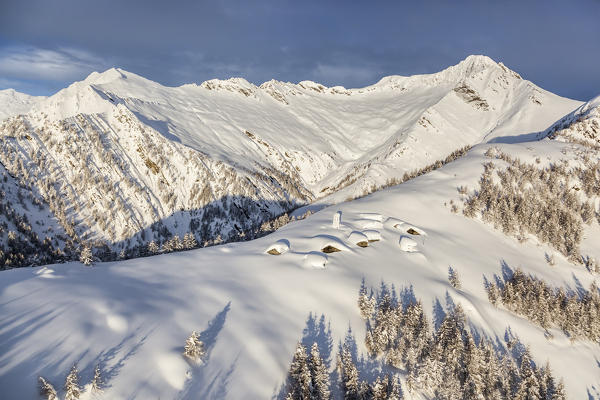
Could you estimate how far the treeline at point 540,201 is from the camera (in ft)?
199

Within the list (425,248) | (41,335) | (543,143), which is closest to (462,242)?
(425,248)

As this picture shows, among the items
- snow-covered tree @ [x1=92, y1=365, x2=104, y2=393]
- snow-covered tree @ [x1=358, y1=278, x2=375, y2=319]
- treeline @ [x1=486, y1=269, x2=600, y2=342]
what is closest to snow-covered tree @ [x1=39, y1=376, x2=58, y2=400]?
snow-covered tree @ [x1=92, y1=365, x2=104, y2=393]

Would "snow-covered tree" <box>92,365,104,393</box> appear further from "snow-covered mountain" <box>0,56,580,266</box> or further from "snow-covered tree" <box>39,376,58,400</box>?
"snow-covered mountain" <box>0,56,580,266</box>

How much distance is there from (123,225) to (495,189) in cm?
12140

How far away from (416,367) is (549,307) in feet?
95.3

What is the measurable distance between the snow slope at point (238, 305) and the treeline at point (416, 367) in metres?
1.87

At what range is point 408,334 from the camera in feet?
101

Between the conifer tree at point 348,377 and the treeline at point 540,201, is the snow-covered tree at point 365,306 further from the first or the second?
the treeline at point 540,201

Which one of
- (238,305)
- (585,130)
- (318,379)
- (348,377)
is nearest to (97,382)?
(238,305)

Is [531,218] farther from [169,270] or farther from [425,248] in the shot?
[169,270]

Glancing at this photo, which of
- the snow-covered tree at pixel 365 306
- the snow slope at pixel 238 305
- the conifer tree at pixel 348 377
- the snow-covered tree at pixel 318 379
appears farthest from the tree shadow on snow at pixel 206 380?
the snow-covered tree at pixel 365 306

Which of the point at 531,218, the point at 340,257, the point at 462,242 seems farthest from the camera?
the point at 531,218

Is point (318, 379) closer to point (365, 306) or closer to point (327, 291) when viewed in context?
point (365, 306)

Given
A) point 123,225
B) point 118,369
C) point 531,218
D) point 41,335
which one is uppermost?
point 531,218
